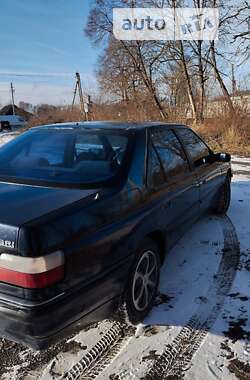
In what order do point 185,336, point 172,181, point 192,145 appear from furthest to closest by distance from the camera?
point 192,145
point 172,181
point 185,336

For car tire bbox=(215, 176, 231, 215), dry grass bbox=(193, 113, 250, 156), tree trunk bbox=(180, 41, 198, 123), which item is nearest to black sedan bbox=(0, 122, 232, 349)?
car tire bbox=(215, 176, 231, 215)

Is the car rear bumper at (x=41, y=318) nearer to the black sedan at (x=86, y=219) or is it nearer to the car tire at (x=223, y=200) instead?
the black sedan at (x=86, y=219)

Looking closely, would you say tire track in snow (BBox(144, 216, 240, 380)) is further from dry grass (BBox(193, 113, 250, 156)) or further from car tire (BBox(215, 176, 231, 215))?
dry grass (BBox(193, 113, 250, 156))

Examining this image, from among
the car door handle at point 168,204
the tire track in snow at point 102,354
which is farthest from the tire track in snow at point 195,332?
the car door handle at point 168,204

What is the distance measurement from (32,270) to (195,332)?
1.44 metres

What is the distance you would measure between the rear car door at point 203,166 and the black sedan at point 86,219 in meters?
0.05

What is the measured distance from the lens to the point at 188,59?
1942 centimetres

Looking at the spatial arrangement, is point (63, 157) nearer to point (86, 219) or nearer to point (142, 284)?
point (86, 219)

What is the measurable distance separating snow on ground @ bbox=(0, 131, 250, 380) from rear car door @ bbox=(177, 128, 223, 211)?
0.86 m

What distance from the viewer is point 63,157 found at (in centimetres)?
299

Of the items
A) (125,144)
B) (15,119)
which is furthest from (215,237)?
(15,119)

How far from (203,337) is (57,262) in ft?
4.40

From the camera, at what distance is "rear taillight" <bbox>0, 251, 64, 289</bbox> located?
1.77 metres

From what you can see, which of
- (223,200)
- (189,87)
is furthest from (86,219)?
(189,87)
